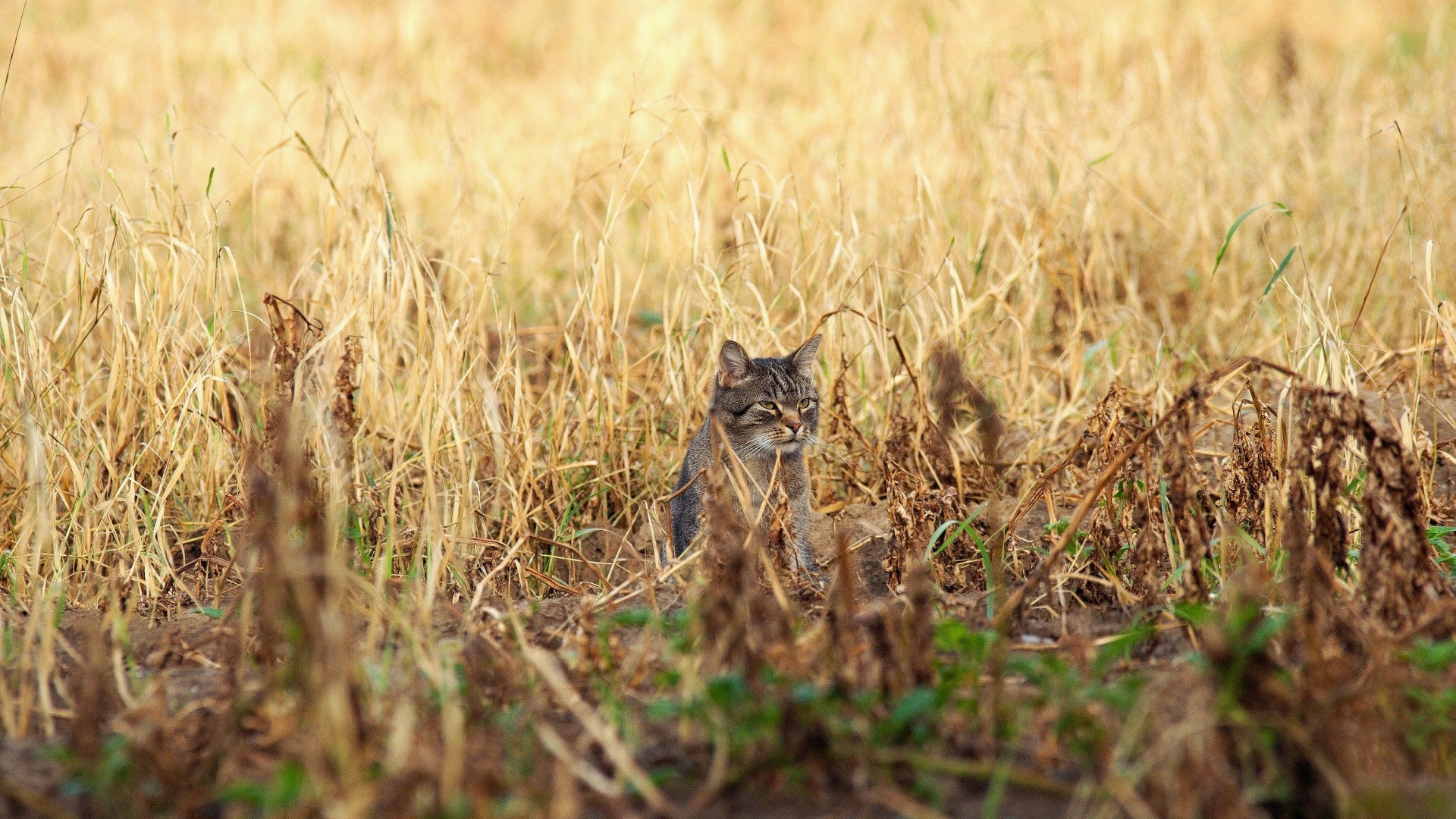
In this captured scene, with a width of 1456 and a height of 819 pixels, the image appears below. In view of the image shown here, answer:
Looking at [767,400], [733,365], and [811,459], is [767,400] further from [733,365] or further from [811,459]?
[811,459]

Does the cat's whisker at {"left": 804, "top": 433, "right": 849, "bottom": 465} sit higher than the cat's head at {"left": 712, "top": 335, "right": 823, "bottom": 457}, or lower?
lower

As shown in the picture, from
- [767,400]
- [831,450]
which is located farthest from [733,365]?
[831,450]

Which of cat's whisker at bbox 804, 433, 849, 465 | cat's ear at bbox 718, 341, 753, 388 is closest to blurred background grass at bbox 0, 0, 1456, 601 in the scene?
cat's whisker at bbox 804, 433, 849, 465

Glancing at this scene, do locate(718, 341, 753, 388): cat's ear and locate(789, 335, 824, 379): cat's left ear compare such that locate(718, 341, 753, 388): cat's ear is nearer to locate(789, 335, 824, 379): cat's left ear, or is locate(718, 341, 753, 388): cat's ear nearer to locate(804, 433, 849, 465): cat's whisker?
locate(789, 335, 824, 379): cat's left ear

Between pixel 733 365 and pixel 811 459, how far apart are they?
663 millimetres

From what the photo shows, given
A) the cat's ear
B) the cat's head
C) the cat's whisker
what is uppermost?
the cat's ear

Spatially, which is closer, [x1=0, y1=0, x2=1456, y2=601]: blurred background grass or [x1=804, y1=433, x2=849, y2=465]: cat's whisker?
[x1=0, y1=0, x2=1456, y2=601]: blurred background grass

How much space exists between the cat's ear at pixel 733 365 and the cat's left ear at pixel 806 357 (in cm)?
15

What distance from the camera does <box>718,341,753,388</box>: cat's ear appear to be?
3.96 metres

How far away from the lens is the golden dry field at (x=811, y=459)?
1988 millimetres

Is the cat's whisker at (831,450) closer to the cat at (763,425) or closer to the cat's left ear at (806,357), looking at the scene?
the cat at (763,425)

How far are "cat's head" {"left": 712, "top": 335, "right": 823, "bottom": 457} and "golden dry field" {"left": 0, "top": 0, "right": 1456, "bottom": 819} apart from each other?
0.27 meters

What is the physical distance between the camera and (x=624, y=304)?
19.6 ft

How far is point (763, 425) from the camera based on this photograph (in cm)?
406
